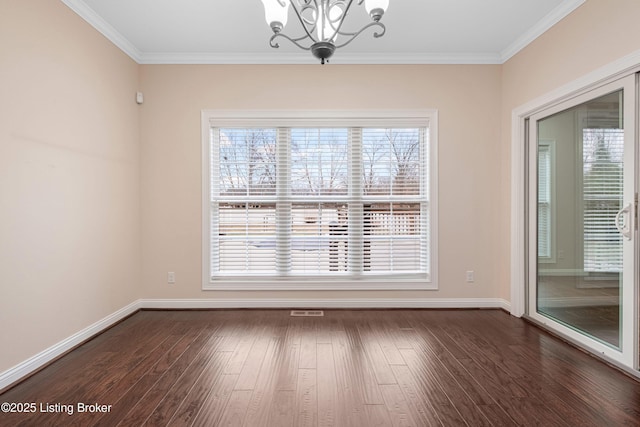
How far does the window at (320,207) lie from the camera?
12.2 feet

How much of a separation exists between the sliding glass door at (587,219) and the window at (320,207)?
1099 millimetres

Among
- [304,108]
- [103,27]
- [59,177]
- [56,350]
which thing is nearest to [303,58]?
[304,108]

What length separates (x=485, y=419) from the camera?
1787 millimetres

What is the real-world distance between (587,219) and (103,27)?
4.77 metres

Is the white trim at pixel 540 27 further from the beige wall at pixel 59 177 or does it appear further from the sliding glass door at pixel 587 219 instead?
the beige wall at pixel 59 177

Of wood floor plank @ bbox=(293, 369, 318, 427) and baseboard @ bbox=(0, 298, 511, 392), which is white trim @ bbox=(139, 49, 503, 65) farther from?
wood floor plank @ bbox=(293, 369, 318, 427)

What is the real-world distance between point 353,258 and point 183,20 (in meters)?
3.01

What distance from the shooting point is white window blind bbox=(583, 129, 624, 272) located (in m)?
2.41

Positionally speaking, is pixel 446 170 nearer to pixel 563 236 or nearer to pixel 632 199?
pixel 563 236

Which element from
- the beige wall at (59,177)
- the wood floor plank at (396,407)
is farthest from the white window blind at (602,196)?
the beige wall at (59,177)

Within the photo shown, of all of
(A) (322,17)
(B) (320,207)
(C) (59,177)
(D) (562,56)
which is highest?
(D) (562,56)

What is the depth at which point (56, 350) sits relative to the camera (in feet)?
8.22

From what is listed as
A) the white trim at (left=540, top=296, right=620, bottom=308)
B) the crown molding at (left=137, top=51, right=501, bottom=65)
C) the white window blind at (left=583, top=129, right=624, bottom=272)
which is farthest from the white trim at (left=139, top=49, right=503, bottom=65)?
the white trim at (left=540, top=296, right=620, bottom=308)

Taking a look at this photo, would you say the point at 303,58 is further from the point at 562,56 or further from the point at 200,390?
the point at 200,390
